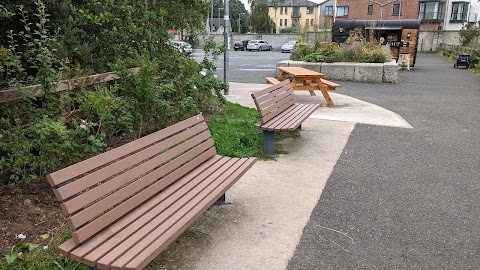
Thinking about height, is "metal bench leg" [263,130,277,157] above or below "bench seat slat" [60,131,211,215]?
below

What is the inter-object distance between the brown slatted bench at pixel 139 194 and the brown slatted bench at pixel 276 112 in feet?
4.64

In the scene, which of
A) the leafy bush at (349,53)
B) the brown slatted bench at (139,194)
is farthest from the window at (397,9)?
the brown slatted bench at (139,194)

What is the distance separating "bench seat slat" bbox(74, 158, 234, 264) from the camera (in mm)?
2252

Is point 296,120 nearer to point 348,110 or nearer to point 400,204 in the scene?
point 400,204

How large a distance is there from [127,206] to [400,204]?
2.65m

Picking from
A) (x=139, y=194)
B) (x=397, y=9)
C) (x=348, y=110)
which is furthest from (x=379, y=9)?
(x=139, y=194)

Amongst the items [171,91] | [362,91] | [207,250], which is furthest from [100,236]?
[362,91]

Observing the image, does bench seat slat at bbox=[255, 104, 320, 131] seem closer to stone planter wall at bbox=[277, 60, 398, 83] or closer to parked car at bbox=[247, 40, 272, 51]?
stone planter wall at bbox=[277, 60, 398, 83]

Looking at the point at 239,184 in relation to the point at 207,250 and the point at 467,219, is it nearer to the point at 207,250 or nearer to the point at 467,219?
the point at 207,250

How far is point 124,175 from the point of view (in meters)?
2.70

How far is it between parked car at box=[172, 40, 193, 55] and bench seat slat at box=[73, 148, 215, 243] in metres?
3.00

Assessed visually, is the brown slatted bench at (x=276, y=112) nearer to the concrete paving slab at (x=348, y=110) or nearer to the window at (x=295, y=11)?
the concrete paving slab at (x=348, y=110)

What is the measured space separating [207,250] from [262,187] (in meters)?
1.39

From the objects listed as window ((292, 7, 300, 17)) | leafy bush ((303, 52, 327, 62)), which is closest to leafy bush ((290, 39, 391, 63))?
leafy bush ((303, 52, 327, 62))
